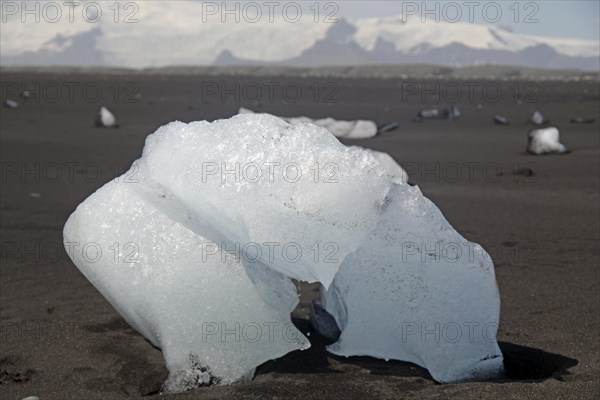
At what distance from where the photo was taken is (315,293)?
205 inches

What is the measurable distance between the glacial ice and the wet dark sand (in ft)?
0.56

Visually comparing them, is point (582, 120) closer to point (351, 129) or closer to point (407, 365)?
point (351, 129)

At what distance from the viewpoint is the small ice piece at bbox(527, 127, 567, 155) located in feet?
34.7

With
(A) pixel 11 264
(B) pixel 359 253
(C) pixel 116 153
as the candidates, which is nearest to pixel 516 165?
(C) pixel 116 153

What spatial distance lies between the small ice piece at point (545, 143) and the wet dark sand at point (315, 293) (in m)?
0.21

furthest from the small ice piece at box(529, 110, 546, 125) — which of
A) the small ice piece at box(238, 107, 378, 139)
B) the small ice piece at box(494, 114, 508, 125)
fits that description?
the small ice piece at box(238, 107, 378, 139)

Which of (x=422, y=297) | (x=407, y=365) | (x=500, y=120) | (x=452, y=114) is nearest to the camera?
(x=422, y=297)

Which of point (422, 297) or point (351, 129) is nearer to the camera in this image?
point (422, 297)

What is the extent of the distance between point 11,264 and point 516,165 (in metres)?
6.27

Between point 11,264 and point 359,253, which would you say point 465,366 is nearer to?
point 359,253

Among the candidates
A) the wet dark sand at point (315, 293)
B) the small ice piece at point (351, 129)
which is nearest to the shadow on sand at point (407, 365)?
the wet dark sand at point (315, 293)

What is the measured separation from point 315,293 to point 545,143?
631cm

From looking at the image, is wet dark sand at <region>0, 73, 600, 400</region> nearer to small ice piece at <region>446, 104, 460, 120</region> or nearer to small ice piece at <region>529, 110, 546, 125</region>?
small ice piece at <region>529, 110, 546, 125</region>

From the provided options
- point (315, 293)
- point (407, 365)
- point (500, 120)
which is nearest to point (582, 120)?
point (500, 120)
